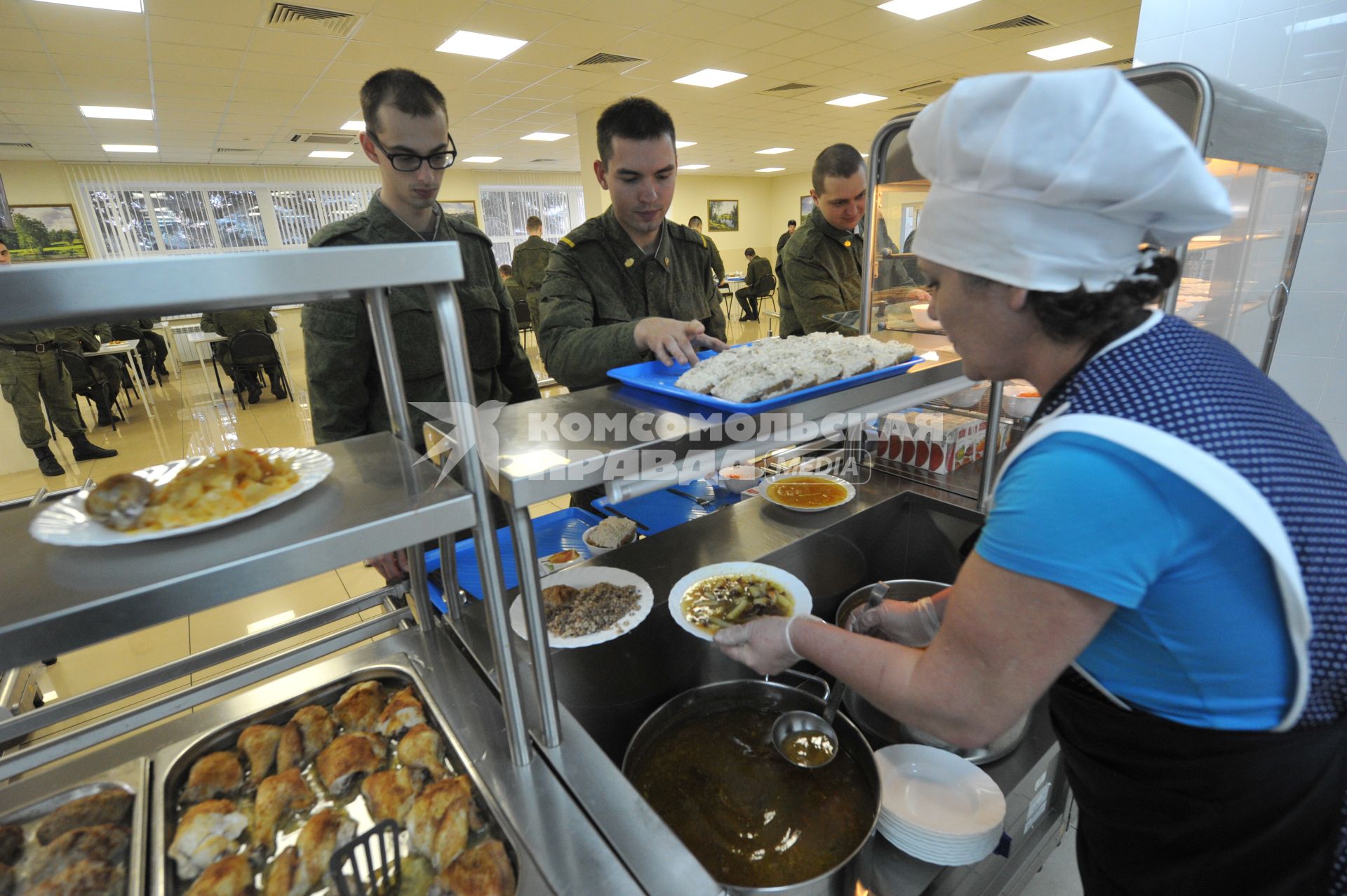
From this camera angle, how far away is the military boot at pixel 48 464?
18.7 ft

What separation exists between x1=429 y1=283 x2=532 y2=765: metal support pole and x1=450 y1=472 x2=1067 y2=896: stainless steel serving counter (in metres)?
0.17

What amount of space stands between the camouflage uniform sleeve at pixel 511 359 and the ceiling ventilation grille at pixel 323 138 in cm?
863

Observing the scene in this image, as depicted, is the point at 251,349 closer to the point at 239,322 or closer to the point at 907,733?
the point at 239,322

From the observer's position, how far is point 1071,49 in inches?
263

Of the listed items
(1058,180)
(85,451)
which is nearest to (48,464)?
(85,451)

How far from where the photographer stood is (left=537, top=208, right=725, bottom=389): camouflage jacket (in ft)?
6.96

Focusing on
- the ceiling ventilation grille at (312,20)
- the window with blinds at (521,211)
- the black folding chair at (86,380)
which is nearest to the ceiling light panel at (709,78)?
the ceiling ventilation grille at (312,20)

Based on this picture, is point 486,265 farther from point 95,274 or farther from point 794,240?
point 95,274

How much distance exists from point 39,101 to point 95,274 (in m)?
9.14

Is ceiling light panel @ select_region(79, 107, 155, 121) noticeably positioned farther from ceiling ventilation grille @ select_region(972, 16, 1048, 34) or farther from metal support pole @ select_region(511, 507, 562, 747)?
metal support pole @ select_region(511, 507, 562, 747)

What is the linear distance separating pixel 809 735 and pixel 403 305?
1.73 meters

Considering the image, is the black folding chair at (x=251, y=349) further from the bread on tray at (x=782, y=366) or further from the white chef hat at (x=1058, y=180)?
the white chef hat at (x=1058, y=180)

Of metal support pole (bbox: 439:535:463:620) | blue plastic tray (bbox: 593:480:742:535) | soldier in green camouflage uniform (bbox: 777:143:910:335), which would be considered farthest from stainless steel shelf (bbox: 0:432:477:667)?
soldier in green camouflage uniform (bbox: 777:143:910:335)

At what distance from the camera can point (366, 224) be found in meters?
2.00
